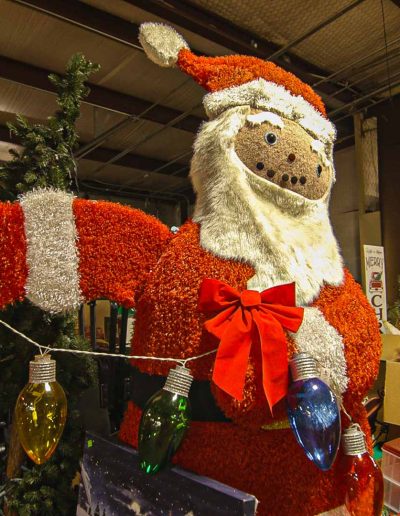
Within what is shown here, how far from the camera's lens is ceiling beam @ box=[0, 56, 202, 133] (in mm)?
1889

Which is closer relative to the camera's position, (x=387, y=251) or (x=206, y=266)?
(x=206, y=266)

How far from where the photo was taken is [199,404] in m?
0.62

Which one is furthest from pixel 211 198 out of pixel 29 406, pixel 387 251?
pixel 387 251

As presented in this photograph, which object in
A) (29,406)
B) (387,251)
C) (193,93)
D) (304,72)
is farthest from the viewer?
(387,251)

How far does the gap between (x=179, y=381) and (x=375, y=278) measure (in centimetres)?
156

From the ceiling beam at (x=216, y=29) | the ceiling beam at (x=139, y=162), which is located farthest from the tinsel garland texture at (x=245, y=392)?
the ceiling beam at (x=139, y=162)

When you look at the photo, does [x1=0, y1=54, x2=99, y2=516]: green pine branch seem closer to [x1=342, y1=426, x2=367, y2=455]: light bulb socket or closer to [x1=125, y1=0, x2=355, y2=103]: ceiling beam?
[x1=342, y1=426, x2=367, y2=455]: light bulb socket

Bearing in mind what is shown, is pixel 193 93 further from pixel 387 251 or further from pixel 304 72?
pixel 387 251

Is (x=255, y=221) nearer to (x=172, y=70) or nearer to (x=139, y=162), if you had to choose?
(x=172, y=70)

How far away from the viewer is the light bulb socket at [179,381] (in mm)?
553

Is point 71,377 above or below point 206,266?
below

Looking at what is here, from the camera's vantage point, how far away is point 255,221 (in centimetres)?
Answer: 66

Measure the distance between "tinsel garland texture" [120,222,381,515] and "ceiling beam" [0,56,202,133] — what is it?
1.29m

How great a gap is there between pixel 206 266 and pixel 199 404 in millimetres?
190
